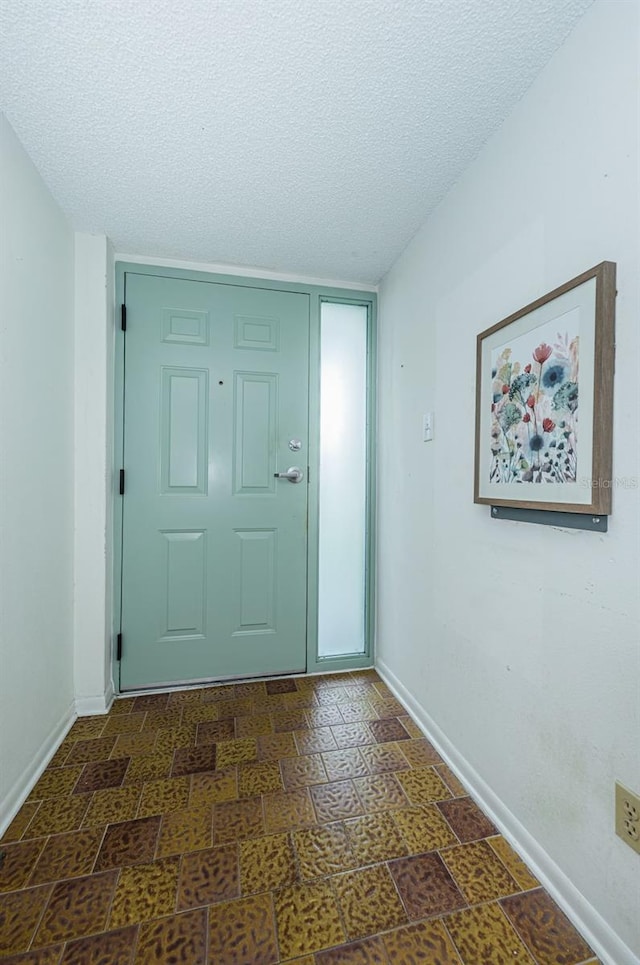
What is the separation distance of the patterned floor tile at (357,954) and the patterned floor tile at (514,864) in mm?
425

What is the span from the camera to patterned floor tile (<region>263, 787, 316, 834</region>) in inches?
52.0

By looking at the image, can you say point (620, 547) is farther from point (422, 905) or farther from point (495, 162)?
point (495, 162)

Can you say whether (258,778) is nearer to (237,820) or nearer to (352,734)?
(237,820)

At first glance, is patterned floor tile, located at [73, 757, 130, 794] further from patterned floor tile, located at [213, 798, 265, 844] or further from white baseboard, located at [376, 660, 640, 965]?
white baseboard, located at [376, 660, 640, 965]

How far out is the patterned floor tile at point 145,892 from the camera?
1049mm

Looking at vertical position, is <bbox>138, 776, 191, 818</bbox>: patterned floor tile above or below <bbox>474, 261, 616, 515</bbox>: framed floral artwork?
below

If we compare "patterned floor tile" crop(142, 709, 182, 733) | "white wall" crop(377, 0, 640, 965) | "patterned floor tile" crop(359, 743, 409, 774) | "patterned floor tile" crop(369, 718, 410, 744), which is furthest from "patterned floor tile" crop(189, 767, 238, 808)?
"white wall" crop(377, 0, 640, 965)

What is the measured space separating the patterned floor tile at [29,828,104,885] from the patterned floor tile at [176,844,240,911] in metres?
0.28

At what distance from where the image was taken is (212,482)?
7.36 ft

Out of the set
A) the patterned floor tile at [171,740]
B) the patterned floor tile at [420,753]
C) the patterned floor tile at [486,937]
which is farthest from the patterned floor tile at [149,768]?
the patterned floor tile at [486,937]

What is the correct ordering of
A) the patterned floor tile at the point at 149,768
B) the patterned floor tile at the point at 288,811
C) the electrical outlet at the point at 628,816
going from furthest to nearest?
1. the patterned floor tile at the point at 149,768
2. the patterned floor tile at the point at 288,811
3. the electrical outlet at the point at 628,816

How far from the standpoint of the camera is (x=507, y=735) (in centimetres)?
130

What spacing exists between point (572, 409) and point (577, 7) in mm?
947

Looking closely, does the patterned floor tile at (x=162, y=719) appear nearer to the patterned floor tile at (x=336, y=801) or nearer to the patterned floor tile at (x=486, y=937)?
the patterned floor tile at (x=336, y=801)
